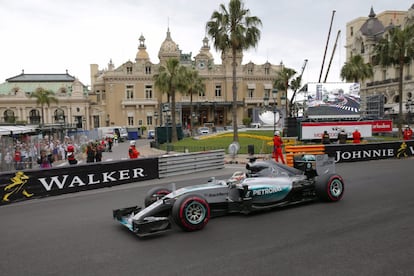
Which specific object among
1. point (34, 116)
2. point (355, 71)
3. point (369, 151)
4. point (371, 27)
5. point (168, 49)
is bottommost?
point (369, 151)

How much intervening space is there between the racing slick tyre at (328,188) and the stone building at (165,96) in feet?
175

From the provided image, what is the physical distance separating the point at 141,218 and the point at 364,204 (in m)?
5.48

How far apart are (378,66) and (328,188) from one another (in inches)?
2197

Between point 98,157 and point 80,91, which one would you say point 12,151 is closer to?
point 98,157

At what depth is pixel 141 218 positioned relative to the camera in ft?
22.4

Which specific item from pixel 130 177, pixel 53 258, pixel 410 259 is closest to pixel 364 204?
pixel 410 259

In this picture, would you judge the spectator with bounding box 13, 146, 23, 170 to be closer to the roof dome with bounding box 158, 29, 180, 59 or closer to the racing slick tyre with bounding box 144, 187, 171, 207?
the racing slick tyre with bounding box 144, 187, 171, 207

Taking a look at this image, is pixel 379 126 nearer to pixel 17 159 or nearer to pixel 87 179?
pixel 87 179

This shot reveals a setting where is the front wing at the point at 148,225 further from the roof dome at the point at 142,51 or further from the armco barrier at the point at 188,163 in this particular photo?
the roof dome at the point at 142,51

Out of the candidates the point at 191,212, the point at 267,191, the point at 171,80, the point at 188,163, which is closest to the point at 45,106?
the point at 171,80

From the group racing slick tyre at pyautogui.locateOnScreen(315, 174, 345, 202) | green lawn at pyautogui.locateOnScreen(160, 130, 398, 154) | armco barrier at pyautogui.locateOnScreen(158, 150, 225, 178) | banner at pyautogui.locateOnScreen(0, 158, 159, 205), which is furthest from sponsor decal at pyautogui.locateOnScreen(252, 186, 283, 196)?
green lawn at pyautogui.locateOnScreen(160, 130, 398, 154)

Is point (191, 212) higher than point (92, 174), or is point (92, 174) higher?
→ point (92, 174)

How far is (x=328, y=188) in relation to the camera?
8742 millimetres

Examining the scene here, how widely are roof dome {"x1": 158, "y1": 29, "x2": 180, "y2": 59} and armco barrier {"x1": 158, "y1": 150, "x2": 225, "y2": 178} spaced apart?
53.9 meters
